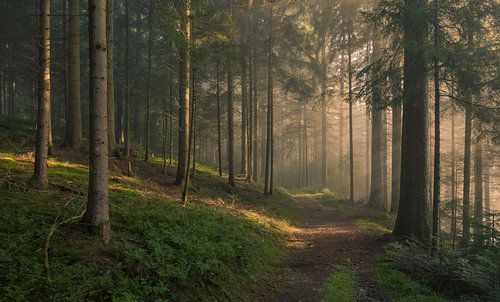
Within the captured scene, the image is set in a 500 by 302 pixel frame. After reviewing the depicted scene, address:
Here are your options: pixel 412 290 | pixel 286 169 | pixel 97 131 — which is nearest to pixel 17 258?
pixel 97 131

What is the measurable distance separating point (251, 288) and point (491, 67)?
9.59 m

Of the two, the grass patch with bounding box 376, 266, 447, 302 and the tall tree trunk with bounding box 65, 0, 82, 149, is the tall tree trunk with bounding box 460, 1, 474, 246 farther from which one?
the tall tree trunk with bounding box 65, 0, 82, 149

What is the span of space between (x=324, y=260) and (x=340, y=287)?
2277mm

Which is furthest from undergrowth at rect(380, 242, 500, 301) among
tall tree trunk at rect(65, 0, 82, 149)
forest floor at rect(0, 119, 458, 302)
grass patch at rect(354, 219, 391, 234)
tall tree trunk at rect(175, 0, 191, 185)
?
tall tree trunk at rect(65, 0, 82, 149)

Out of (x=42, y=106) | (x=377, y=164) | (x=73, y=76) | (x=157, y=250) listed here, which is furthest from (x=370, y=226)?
(x=73, y=76)

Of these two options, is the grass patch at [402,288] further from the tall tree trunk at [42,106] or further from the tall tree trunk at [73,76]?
the tall tree trunk at [73,76]

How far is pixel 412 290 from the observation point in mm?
7535

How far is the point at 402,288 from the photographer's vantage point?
7730 millimetres

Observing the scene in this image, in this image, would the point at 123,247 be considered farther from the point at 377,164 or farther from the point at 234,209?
the point at 377,164

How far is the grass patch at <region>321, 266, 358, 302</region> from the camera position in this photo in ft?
22.8

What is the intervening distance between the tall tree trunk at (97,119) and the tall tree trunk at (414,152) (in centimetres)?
927

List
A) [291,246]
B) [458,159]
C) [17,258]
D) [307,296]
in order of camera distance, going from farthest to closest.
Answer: [458,159], [291,246], [307,296], [17,258]

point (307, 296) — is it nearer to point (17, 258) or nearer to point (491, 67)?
point (17, 258)

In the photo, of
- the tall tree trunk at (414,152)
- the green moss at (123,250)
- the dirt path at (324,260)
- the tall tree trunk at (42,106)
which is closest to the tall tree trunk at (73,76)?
the green moss at (123,250)
